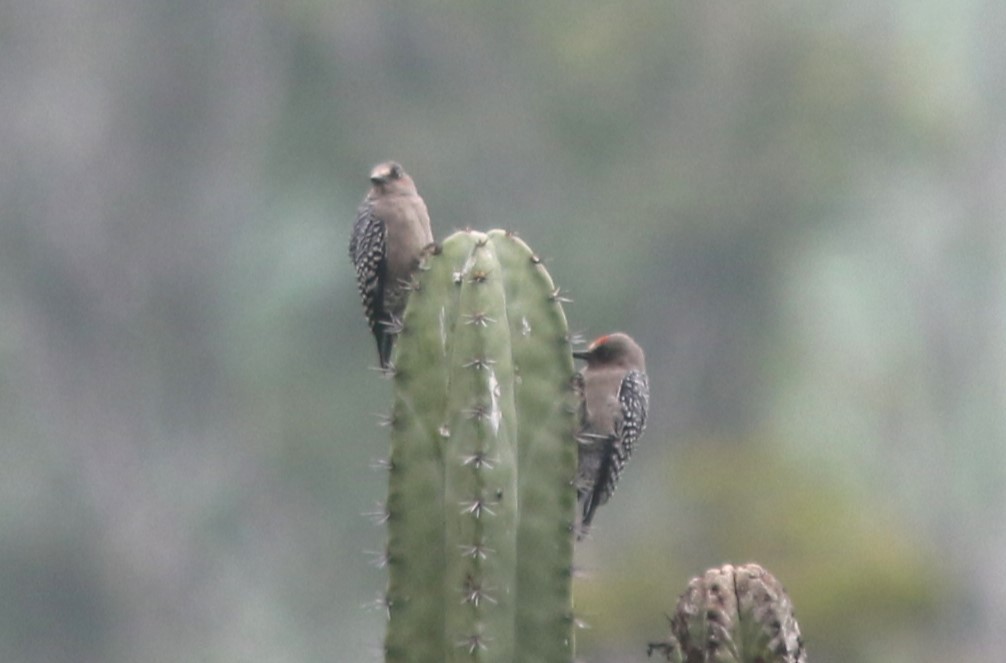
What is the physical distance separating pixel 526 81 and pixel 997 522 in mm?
7521

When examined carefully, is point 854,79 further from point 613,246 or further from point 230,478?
point 230,478

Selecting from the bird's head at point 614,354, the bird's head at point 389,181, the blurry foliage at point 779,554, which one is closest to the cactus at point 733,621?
the bird's head at point 614,354

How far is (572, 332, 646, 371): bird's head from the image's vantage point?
729 centimetres

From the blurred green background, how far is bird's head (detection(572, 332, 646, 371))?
13684mm

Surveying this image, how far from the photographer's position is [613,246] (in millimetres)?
26797

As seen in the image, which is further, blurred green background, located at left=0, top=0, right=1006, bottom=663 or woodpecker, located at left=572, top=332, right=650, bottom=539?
blurred green background, located at left=0, top=0, right=1006, bottom=663

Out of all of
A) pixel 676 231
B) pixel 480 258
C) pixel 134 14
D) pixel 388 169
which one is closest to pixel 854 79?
pixel 676 231

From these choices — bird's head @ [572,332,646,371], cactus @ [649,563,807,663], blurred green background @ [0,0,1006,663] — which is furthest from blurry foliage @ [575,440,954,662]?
cactus @ [649,563,807,663]

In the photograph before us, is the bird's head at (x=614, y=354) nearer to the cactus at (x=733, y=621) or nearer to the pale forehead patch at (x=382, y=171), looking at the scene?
the pale forehead patch at (x=382, y=171)

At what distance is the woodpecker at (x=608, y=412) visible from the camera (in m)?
7.09

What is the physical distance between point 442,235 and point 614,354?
58.5 feet

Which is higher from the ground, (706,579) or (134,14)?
(134,14)

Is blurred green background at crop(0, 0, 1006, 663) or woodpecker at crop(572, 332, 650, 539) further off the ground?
blurred green background at crop(0, 0, 1006, 663)

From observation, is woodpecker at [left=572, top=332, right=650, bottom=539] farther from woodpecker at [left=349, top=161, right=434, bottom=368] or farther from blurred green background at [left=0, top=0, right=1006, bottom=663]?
blurred green background at [left=0, top=0, right=1006, bottom=663]
